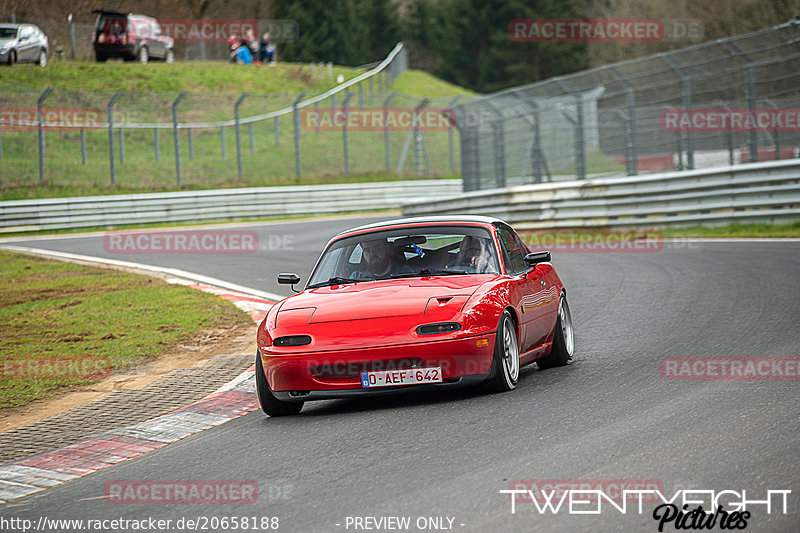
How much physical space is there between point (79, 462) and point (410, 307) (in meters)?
2.29

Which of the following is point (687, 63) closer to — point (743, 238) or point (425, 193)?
point (743, 238)

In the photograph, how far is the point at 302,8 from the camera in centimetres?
9112

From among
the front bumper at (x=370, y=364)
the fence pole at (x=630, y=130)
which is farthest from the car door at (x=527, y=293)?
the fence pole at (x=630, y=130)

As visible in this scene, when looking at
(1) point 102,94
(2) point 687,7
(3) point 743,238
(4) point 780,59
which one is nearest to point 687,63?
(4) point 780,59

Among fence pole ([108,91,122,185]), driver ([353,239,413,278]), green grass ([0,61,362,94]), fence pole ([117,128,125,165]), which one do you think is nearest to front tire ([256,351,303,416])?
driver ([353,239,413,278])

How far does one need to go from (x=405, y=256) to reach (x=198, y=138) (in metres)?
28.0

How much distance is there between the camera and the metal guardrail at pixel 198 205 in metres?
29.8

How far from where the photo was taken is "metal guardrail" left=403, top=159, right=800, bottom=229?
60.2 ft

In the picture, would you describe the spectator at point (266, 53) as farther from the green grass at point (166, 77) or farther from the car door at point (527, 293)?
the car door at point (527, 293)

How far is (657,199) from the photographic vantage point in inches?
808

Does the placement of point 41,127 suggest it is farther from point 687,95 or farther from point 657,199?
point 687,95

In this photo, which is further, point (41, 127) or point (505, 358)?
point (41, 127)

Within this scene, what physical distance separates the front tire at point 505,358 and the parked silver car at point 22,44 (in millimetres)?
38279

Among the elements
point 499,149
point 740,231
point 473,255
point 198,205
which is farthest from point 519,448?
point 198,205
